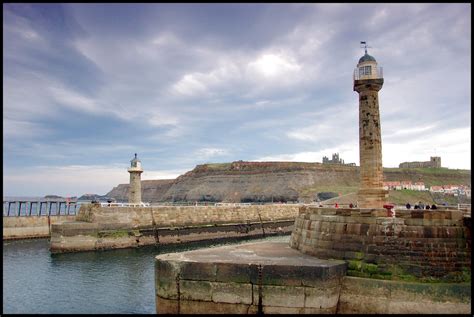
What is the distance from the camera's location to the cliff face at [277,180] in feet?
306

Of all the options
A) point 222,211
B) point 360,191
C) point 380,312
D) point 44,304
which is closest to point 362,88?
point 360,191

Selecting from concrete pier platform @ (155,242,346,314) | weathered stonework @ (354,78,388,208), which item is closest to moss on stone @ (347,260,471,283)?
concrete pier platform @ (155,242,346,314)

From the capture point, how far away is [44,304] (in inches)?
605

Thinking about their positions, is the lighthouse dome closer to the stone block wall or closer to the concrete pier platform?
the stone block wall

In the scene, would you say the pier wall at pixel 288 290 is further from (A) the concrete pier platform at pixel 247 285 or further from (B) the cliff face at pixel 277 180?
(B) the cliff face at pixel 277 180

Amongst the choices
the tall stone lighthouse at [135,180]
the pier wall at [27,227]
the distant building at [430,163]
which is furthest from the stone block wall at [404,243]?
the distant building at [430,163]

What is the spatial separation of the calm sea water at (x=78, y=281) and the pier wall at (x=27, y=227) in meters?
5.58

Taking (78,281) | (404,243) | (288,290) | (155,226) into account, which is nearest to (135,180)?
(155,226)

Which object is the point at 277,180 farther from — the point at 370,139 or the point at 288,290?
the point at 288,290

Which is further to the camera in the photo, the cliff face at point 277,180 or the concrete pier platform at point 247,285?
the cliff face at point 277,180

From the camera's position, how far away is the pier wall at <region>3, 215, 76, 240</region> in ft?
113

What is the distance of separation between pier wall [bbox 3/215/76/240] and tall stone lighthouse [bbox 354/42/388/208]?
3069cm

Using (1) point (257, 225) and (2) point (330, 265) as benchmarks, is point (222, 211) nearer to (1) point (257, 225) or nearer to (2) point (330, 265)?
(1) point (257, 225)

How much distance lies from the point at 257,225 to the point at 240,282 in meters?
29.5
